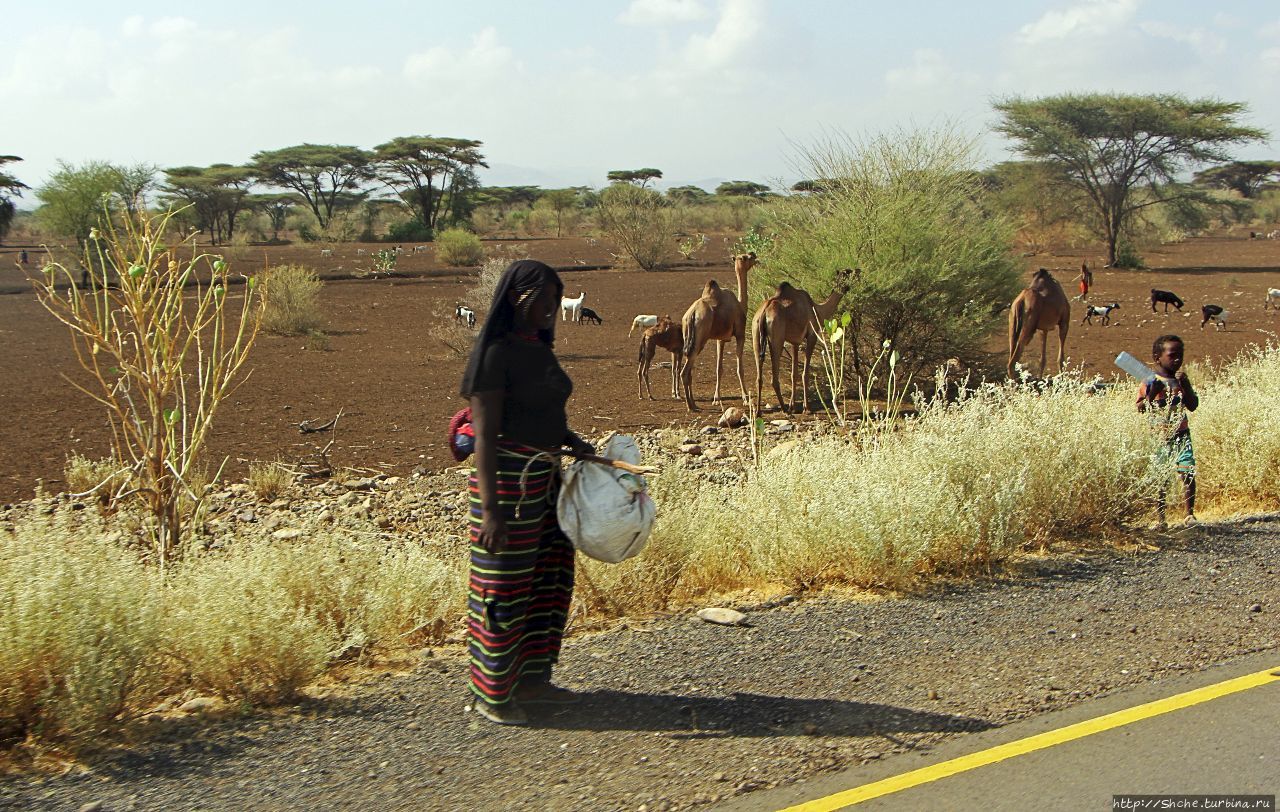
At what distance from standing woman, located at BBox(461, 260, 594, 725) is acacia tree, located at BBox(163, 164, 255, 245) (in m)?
55.0

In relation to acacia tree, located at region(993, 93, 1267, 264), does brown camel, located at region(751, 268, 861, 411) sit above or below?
below

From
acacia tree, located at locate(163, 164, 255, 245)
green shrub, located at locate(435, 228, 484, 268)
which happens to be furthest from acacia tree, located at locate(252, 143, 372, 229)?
green shrub, located at locate(435, 228, 484, 268)

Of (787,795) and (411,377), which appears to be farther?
(411,377)

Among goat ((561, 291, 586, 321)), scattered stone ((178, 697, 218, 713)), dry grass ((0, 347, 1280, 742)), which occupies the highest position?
goat ((561, 291, 586, 321))

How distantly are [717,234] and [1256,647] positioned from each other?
2456 inches

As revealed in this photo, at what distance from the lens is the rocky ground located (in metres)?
4.19

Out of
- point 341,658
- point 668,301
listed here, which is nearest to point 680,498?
point 341,658

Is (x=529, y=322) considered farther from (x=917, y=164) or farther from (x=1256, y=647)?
(x=917, y=164)

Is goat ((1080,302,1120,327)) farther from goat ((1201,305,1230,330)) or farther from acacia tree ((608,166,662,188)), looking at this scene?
acacia tree ((608,166,662,188))

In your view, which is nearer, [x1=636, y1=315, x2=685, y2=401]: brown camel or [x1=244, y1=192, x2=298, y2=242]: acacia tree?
[x1=636, y1=315, x2=685, y2=401]: brown camel

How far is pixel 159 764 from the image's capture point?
172 inches

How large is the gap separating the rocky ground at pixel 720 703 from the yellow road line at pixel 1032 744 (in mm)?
200

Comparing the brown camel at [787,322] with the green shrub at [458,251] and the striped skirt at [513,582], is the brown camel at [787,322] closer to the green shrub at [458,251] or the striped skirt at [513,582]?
the striped skirt at [513,582]

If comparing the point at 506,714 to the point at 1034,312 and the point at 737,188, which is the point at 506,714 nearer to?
the point at 1034,312
